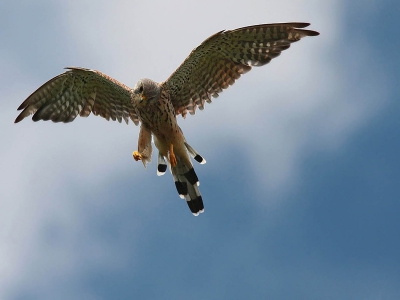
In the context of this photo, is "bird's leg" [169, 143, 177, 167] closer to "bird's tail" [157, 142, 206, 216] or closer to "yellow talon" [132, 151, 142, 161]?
"bird's tail" [157, 142, 206, 216]

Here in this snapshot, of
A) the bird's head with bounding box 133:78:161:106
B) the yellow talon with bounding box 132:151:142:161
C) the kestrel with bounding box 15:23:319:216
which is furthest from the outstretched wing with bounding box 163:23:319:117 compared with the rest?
the yellow talon with bounding box 132:151:142:161

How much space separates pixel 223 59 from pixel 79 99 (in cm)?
291

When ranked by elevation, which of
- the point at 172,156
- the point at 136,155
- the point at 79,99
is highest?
the point at 79,99

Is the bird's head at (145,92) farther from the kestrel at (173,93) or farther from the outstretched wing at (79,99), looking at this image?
the outstretched wing at (79,99)

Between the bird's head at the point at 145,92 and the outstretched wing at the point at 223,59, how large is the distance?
63 cm

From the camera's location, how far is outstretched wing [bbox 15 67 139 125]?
54.5 feet

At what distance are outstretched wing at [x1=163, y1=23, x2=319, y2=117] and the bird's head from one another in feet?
2.07

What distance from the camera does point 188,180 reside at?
17016mm

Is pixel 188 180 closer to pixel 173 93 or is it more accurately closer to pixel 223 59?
pixel 173 93

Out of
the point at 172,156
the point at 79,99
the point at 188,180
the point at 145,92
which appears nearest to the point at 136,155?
the point at 172,156

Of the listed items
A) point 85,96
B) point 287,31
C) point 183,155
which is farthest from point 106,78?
point 287,31

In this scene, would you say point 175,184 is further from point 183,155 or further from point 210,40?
point 210,40

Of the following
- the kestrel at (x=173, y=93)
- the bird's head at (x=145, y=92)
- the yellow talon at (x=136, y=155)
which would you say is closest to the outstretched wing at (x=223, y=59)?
the kestrel at (x=173, y=93)

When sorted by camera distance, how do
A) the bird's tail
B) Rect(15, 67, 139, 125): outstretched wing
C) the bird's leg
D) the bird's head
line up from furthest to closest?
1. the bird's tail
2. Rect(15, 67, 139, 125): outstretched wing
3. the bird's leg
4. the bird's head
